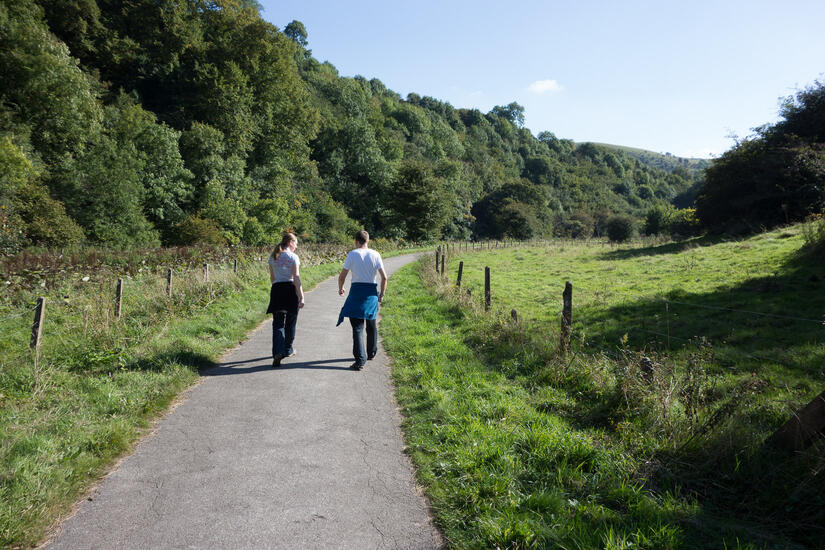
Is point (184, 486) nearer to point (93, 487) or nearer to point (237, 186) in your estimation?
point (93, 487)

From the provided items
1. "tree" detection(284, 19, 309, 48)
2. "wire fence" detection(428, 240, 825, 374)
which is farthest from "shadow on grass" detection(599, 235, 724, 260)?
"tree" detection(284, 19, 309, 48)

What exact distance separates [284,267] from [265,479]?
11.9 feet

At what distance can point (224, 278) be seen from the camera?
40.3ft

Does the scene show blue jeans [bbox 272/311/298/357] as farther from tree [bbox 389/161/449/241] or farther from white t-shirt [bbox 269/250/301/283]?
tree [bbox 389/161/449/241]

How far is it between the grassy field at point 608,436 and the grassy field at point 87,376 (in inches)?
109

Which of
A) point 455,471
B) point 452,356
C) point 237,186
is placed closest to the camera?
point 455,471

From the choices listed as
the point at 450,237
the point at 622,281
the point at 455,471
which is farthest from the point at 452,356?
the point at 450,237

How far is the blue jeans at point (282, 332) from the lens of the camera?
6560 millimetres

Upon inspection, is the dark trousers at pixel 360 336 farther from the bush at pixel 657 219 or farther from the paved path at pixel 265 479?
the bush at pixel 657 219

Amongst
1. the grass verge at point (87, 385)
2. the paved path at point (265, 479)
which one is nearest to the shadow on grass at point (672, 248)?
the grass verge at point (87, 385)

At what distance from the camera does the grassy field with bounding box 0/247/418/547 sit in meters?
3.11

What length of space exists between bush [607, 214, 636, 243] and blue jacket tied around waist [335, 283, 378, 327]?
63823 millimetres

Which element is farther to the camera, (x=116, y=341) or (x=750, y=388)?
(x=116, y=341)

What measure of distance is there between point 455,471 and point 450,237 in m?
70.2
